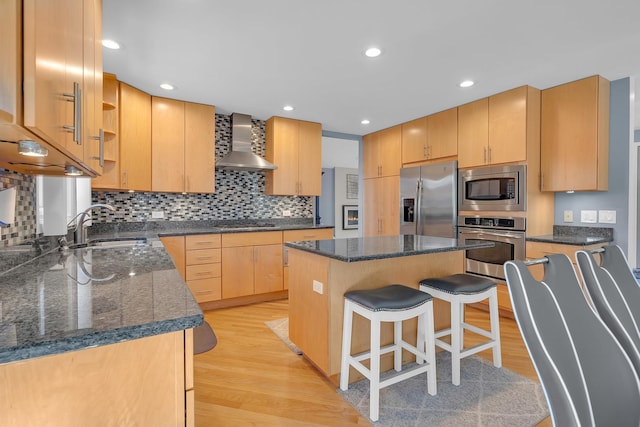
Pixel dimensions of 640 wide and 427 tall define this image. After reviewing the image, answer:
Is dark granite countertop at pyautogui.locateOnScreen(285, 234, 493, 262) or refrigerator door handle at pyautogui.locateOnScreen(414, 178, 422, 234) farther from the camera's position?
refrigerator door handle at pyautogui.locateOnScreen(414, 178, 422, 234)

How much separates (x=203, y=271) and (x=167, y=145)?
143 cm

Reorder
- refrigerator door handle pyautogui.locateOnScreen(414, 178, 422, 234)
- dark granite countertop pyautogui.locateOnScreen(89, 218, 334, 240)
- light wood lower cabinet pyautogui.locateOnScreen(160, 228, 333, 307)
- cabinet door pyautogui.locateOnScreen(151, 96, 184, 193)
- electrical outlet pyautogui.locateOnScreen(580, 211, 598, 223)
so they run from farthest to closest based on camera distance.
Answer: refrigerator door handle pyautogui.locateOnScreen(414, 178, 422, 234) → cabinet door pyautogui.locateOnScreen(151, 96, 184, 193) → light wood lower cabinet pyautogui.locateOnScreen(160, 228, 333, 307) → dark granite countertop pyautogui.locateOnScreen(89, 218, 334, 240) → electrical outlet pyautogui.locateOnScreen(580, 211, 598, 223)

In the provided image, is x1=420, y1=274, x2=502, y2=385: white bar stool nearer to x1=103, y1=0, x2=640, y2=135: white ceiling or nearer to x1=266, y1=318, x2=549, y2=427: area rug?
x1=266, y1=318, x2=549, y2=427: area rug

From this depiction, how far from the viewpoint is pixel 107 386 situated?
2.37ft

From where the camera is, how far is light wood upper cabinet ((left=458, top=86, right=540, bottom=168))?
10.2 ft

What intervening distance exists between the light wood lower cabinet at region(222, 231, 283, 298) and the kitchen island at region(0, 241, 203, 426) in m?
2.52

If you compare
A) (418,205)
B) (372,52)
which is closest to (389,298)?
(372,52)

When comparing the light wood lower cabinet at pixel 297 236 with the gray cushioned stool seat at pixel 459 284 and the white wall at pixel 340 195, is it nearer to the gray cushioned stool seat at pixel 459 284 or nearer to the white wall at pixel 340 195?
the gray cushioned stool seat at pixel 459 284

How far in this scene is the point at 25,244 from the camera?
1.63 m

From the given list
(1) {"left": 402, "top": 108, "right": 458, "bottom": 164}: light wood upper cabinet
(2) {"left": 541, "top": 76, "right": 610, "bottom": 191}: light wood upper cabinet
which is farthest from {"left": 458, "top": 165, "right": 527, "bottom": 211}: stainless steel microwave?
(1) {"left": 402, "top": 108, "right": 458, "bottom": 164}: light wood upper cabinet

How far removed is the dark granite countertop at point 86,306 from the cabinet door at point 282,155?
2.79 m

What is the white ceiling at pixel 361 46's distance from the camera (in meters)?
1.92

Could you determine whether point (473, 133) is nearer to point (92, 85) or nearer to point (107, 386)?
point (92, 85)

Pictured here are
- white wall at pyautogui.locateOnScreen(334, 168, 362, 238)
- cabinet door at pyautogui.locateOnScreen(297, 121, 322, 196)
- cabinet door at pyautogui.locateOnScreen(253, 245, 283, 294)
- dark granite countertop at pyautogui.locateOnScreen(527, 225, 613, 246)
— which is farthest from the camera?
white wall at pyautogui.locateOnScreen(334, 168, 362, 238)
